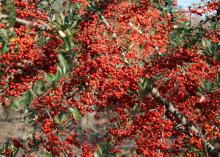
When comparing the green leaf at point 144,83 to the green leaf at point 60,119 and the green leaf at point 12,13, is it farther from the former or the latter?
the green leaf at point 12,13

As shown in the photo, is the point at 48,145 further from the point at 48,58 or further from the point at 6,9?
the point at 6,9

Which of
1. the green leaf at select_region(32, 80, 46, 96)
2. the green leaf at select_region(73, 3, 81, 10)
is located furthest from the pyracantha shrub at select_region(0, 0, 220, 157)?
the green leaf at select_region(73, 3, 81, 10)

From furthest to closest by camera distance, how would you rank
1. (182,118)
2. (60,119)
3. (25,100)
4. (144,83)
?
(182,118)
(144,83)
(60,119)
(25,100)

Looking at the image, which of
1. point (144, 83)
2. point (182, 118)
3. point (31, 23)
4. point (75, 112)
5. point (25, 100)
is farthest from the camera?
point (182, 118)

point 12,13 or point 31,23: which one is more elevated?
point 12,13

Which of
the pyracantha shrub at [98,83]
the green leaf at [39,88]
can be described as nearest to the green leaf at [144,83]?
the pyracantha shrub at [98,83]

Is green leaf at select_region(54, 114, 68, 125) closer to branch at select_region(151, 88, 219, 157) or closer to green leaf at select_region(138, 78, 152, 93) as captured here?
green leaf at select_region(138, 78, 152, 93)

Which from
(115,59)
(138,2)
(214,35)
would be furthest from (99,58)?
(138,2)

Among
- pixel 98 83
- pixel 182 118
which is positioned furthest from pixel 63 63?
pixel 182 118

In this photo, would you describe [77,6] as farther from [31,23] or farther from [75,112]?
[75,112]

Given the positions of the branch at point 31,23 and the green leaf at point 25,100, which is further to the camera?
the branch at point 31,23

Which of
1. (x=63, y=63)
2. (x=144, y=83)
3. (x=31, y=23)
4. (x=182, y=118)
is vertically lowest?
(x=182, y=118)
